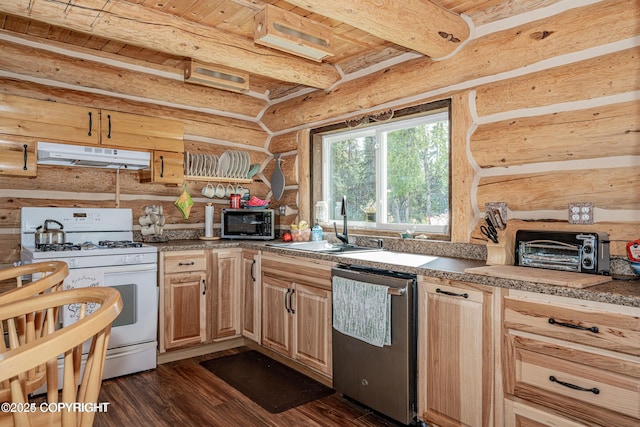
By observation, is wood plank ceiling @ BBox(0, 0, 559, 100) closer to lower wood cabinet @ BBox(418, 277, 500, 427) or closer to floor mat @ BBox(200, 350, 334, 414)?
lower wood cabinet @ BBox(418, 277, 500, 427)

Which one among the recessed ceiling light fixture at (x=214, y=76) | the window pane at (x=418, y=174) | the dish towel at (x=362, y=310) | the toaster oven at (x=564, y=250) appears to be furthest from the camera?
the recessed ceiling light fixture at (x=214, y=76)

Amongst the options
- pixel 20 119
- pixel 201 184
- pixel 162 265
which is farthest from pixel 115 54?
pixel 162 265

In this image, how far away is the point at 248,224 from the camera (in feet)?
12.8

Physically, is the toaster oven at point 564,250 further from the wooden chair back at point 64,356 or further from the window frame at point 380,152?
the wooden chair back at point 64,356

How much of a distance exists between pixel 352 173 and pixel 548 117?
70.7 inches

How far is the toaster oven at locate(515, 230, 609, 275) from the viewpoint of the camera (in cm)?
193

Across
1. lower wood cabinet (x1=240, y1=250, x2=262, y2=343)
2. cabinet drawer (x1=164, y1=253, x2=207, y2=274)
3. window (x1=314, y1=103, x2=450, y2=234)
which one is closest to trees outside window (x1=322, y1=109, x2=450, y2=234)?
window (x1=314, y1=103, x2=450, y2=234)

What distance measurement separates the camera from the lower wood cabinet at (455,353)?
1.97m

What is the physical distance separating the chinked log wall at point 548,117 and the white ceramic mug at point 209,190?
2.14m

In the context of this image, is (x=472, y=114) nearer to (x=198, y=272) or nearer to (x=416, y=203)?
(x=416, y=203)

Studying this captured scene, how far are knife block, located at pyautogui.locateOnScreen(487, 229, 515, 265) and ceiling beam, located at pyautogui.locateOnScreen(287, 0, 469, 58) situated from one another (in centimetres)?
126

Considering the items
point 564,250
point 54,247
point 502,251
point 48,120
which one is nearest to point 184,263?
point 54,247


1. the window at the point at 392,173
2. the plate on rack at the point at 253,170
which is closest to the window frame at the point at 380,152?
the window at the point at 392,173

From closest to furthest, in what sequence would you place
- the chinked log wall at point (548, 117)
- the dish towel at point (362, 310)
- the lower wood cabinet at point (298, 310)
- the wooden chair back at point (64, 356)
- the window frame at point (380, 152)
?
the wooden chair back at point (64, 356), the chinked log wall at point (548, 117), the dish towel at point (362, 310), the lower wood cabinet at point (298, 310), the window frame at point (380, 152)
